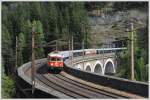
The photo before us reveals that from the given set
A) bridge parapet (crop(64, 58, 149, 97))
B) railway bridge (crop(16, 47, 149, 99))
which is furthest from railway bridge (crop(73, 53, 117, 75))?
bridge parapet (crop(64, 58, 149, 97))

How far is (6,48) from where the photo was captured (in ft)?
264

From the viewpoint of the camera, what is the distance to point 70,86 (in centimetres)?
3625

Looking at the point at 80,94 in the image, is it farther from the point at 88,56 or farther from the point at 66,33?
the point at 66,33

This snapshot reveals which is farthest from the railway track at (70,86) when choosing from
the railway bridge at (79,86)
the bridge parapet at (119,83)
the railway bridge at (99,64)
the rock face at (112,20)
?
the rock face at (112,20)

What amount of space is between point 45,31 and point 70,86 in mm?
59296

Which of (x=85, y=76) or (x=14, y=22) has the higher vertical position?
(x=14, y=22)

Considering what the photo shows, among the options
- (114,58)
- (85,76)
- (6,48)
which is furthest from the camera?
(114,58)

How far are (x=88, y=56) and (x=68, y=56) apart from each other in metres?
9.29

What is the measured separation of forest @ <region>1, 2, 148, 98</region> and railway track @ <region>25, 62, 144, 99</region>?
18.4 meters

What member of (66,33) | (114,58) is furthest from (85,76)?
(66,33)

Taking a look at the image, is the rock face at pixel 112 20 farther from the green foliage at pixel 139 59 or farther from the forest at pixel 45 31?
the green foliage at pixel 139 59

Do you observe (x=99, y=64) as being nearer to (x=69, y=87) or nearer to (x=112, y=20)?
(x=69, y=87)

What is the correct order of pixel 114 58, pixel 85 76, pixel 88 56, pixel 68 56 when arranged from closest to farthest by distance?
pixel 85 76
pixel 68 56
pixel 88 56
pixel 114 58

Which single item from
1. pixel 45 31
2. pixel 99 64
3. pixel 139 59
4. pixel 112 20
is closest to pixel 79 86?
pixel 139 59
